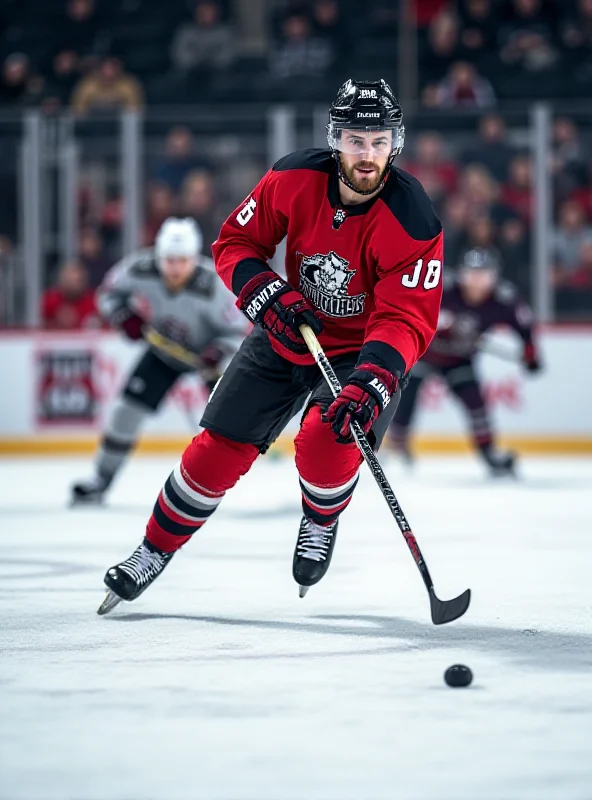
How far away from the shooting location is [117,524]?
5.50 meters

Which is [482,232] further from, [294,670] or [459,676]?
[459,676]

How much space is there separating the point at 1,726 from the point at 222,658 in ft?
2.13

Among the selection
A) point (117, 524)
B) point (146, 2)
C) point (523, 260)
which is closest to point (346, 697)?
point (117, 524)

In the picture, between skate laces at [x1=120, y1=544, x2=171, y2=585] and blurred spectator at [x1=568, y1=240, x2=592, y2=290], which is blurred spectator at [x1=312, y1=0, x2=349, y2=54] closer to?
blurred spectator at [x1=568, y1=240, x2=592, y2=290]

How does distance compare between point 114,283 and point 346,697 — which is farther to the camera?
point 114,283

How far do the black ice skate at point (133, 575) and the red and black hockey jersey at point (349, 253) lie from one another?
555 millimetres

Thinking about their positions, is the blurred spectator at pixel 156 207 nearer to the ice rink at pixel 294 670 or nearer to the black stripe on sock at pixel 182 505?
the ice rink at pixel 294 670

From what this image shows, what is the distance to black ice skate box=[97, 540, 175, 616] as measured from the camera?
3.44 meters

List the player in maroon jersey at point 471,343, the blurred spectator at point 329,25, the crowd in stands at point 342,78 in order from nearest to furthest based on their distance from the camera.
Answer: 1. the player in maroon jersey at point 471,343
2. the crowd in stands at point 342,78
3. the blurred spectator at point 329,25

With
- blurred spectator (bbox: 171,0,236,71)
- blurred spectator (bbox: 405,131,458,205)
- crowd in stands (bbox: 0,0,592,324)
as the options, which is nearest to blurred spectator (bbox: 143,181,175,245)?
crowd in stands (bbox: 0,0,592,324)

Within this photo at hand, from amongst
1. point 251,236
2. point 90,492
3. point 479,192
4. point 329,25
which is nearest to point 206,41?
point 329,25

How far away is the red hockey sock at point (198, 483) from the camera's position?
3.41 m

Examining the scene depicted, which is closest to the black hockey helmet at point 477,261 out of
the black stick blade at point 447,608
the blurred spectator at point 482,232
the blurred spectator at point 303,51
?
the blurred spectator at point 482,232

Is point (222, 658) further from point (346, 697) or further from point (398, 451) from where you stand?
point (398, 451)
